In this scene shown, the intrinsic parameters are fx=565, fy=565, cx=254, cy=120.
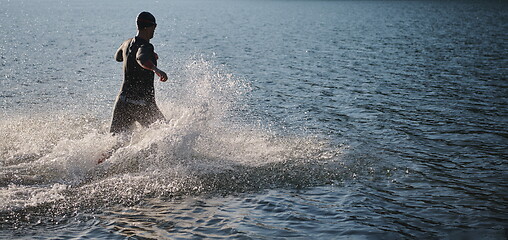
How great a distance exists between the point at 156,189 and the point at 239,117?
7009 millimetres

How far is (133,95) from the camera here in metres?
10.2

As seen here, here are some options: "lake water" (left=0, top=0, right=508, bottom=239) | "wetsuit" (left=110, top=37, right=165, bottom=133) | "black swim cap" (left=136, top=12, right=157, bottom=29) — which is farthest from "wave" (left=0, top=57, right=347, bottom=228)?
"black swim cap" (left=136, top=12, right=157, bottom=29)

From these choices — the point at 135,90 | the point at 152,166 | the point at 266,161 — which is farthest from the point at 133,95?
the point at 266,161

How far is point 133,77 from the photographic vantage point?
10.2 m

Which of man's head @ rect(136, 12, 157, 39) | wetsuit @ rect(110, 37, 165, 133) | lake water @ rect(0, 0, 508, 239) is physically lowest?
lake water @ rect(0, 0, 508, 239)

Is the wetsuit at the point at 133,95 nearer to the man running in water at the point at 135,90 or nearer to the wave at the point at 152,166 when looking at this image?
the man running in water at the point at 135,90

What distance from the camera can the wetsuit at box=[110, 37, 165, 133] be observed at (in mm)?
10062

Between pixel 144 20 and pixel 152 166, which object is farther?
pixel 152 166

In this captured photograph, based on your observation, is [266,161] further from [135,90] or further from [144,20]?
[144,20]

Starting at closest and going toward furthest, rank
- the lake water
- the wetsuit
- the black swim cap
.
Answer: the lake water, the black swim cap, the wetsuit

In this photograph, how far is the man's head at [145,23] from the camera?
9.74 m

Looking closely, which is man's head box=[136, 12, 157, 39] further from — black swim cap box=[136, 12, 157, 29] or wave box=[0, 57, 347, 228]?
wave box=[0, 57, 347, 228]

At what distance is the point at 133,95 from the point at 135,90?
0.10 m

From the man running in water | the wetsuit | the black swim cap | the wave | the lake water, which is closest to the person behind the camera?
the lake water
